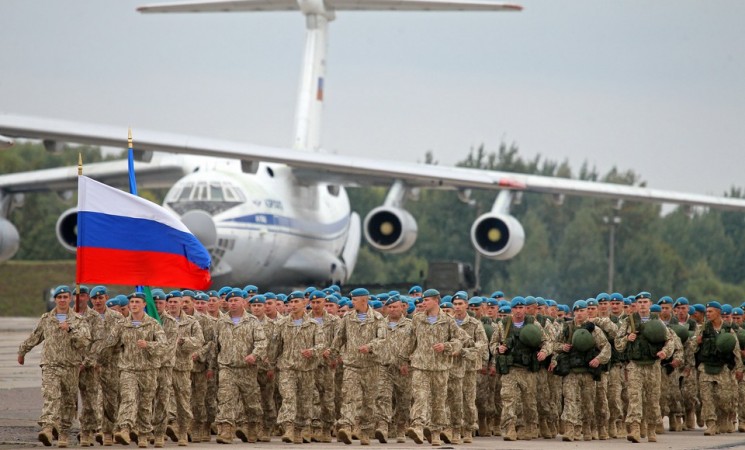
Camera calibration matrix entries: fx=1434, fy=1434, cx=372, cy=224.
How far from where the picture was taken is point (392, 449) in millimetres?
11484

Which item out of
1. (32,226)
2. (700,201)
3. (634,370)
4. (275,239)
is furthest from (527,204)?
(634,370)

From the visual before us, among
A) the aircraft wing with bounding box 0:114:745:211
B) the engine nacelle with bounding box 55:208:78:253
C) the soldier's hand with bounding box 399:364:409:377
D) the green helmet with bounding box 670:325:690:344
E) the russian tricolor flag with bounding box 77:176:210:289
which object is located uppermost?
the aircraft wing with bounding box 0:114:745:211

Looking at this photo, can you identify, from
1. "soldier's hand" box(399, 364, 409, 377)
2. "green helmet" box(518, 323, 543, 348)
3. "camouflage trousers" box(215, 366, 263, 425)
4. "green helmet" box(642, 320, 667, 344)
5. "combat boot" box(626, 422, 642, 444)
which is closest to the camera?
"camouflage trousers" box(215, 366, 263, 425)

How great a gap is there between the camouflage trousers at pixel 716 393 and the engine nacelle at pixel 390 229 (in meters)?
11.4

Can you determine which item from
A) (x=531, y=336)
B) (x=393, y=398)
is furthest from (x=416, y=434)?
(x=531, y=336)

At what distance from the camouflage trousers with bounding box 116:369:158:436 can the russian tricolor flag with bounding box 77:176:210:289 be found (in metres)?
0.80

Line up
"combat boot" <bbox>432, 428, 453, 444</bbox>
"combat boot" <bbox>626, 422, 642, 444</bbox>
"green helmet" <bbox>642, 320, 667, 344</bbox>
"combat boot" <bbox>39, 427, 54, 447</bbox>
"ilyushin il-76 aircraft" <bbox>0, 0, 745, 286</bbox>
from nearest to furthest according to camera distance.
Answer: "combat boot" <bbox>39, 427, 54, 447</bbox> < "combat boot" <bbox>432, 428, 453, 444</bbox> < "combat boot" <bbox>626, 422, 642, 444</bbox> < "green helmet" <bbox>642, 320, 667, 344</bbox> < "ilyushin il-76 aircraft" <bbox>0, 0, 745, 286</bbox>

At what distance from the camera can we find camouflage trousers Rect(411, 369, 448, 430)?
39.3 feet

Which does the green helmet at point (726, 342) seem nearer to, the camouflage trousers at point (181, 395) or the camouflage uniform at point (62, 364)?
the camouflage trousers at point (181, 395)

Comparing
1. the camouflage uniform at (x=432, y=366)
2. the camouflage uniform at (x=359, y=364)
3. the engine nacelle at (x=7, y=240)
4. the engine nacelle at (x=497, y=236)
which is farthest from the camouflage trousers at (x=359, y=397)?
the engine nacelle at (x=497, y=236)

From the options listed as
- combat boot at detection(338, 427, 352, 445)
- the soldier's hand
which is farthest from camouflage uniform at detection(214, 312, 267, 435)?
the soldier's hand

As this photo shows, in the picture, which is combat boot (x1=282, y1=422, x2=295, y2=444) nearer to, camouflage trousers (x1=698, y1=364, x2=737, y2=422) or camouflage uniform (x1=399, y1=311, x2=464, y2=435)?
camouflage uniform (x1=399, y1=311, x2=464, y2=435)

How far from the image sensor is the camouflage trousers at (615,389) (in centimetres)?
1364

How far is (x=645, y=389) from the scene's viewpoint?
1349cm
